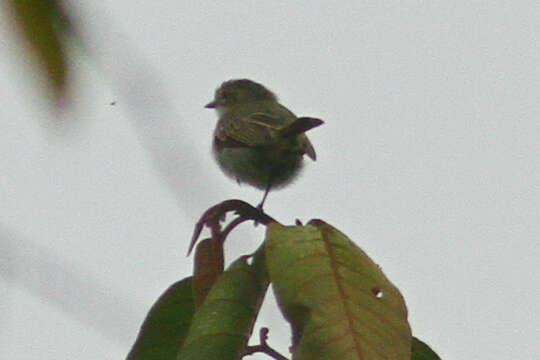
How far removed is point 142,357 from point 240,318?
40 centimetres

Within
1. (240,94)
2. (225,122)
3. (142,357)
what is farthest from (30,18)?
(240,94)

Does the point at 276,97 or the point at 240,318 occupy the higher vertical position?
the point at 276,97

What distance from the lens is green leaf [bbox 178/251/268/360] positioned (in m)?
1.61

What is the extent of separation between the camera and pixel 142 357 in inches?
77.2

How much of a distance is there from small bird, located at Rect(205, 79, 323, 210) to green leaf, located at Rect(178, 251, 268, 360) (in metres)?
3.32

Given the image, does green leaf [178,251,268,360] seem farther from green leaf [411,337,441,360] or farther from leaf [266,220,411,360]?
green leaf [411,337,441,360]

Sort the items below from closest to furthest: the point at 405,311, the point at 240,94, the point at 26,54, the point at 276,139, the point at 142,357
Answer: the point at 26,54, the point at 405,311, the point at 142,357, the point at 276,139, the point at 240,94

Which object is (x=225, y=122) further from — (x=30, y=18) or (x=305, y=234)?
(x=30, y=18)

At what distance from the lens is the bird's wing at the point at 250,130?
18.5 ft

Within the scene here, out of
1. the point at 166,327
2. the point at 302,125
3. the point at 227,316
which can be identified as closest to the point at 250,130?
the point at 302,125

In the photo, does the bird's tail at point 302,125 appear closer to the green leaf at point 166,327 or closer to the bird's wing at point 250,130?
the bird's wing at point 250,130

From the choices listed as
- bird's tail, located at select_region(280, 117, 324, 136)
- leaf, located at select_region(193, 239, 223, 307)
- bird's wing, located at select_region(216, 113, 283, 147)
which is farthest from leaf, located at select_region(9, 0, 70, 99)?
bird's wing, located at select_region(216, 113, 283, 147)

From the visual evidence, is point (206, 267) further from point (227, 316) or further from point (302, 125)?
point (302, 125)

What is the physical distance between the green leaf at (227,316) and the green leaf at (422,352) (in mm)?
438
